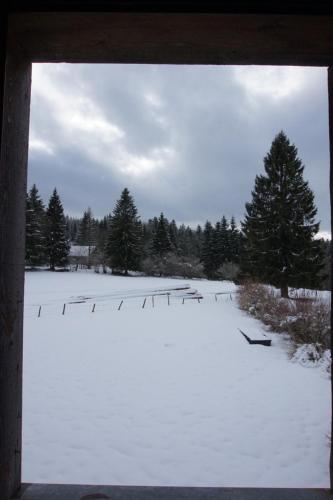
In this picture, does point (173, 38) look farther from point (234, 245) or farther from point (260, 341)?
point (234, 245)

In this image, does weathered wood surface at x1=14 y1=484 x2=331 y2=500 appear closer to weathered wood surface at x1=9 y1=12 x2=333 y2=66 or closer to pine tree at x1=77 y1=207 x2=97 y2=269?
weathered wood surface at x1=9 y1=12 x2=333 y2=66

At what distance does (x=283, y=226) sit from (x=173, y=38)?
28166mm

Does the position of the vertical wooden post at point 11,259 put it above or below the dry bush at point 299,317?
above

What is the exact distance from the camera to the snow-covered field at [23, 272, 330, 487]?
4.05 m

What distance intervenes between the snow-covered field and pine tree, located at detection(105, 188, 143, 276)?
135 ft

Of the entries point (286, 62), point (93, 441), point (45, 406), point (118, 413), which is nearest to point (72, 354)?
point (45, 406)

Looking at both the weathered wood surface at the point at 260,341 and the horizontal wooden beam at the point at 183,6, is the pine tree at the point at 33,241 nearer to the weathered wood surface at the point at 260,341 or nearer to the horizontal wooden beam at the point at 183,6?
the weathered wood surface at the point at 260,341

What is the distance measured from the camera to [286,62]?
1.45 meters

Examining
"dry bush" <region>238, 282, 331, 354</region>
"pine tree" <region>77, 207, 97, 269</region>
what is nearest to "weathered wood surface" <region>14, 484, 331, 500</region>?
"dry bush" <region>238, 282, 331, 354</region>

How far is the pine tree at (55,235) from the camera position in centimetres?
5309

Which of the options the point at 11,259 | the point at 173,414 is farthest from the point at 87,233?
the point at 11,259

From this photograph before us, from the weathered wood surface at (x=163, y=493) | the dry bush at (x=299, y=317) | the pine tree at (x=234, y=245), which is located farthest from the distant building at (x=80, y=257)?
the weathered wood surface at (x=163, y=493)

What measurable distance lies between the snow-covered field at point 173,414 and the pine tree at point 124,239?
41.1 m

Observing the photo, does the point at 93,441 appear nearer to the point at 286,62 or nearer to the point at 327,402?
the point at 327,402
